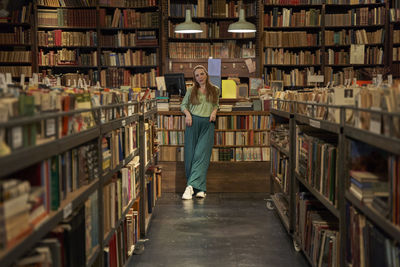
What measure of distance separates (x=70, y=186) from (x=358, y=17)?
772 centimetres

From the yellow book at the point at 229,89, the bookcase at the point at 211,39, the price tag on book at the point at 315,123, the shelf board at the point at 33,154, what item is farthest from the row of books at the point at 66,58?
the shelf board at the point at 33,154

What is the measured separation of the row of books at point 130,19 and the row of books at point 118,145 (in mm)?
5193

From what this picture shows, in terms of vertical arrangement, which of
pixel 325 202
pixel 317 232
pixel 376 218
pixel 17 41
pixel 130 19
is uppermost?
pixel 130 19

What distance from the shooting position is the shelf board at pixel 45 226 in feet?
4.38

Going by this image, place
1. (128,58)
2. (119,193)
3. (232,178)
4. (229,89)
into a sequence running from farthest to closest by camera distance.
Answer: (128,58), (229,89), (232,178), (119,193)

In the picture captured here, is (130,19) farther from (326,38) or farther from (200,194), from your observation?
(200,194)

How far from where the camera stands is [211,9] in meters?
8.66

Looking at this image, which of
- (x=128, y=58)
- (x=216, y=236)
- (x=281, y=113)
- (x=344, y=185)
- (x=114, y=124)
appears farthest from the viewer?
(x=128, y=58)

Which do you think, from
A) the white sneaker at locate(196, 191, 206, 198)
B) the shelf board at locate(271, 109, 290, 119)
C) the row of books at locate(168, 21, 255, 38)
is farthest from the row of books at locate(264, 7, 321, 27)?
the white sneaker at locate(196, 191, 206, 198)

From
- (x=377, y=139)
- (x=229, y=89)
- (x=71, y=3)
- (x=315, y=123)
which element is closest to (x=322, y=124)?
(x=315, y=123)

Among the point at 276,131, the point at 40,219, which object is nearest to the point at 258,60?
the point at 276,131

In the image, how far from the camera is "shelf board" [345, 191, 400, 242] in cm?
174

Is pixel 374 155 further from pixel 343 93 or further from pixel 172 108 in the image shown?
pixel 172 108

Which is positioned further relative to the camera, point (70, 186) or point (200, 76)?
point (200, 76)
